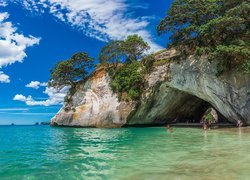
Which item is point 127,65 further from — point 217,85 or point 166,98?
point 217,85

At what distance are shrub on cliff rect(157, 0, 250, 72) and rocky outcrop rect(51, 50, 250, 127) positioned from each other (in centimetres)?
181

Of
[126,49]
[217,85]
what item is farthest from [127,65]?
[217,85]

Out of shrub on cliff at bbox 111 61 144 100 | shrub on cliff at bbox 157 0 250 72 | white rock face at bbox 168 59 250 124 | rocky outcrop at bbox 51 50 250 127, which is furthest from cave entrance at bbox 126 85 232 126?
shrub on cliff at bbox 157 0 250 72

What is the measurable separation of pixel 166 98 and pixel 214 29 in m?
13.5

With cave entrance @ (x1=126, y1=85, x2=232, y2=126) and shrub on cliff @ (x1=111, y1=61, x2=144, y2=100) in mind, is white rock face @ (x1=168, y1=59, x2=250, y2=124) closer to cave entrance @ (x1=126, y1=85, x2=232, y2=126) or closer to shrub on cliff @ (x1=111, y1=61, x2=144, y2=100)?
cave entrance @ (x1=126, y1=85, x2=232, y2=126)

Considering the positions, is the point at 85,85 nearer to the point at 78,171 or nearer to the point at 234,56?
the point at 234,56

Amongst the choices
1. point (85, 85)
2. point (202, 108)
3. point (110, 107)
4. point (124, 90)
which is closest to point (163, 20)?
point (124, 90)

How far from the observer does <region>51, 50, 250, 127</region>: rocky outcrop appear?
1071 inches

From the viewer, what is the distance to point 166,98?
3709 cm

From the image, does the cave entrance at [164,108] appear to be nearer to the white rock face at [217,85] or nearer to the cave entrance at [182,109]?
the cave entrance at [182,109]

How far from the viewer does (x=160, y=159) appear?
11.2 metres

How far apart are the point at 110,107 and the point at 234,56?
20.4 meters

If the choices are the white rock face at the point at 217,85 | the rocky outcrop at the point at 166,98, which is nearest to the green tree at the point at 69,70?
the rocky outcrop at the point at 166,98

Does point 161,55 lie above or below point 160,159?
above
